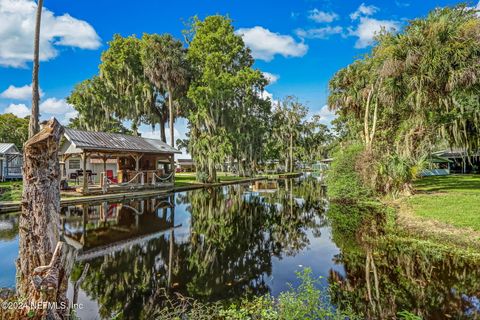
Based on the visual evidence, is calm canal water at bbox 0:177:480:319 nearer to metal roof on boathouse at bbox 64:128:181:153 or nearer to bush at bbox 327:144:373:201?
bush at bbox 327:144:373:201

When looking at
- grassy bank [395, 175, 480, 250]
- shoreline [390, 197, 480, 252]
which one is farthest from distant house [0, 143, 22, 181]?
grassy bank [395, 175, 480, 250]

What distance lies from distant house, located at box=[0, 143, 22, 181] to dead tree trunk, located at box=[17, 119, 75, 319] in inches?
1088

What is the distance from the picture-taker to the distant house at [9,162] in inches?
981

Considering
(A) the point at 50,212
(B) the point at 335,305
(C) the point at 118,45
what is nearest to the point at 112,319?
(A) the point at 50,212

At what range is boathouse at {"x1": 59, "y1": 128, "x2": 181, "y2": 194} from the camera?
1780cm

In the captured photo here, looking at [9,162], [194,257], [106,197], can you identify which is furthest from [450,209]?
[9,162]

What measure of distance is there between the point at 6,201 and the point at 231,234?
37.5 feet

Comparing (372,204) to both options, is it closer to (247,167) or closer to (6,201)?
(6,201)

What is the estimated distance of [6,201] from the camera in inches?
533

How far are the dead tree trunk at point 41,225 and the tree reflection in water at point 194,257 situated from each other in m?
1.64

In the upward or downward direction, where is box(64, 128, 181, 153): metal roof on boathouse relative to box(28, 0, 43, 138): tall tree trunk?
downward

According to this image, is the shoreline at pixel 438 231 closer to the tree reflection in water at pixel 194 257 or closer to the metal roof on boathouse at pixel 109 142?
the tree reflection in water at pixel 194 257

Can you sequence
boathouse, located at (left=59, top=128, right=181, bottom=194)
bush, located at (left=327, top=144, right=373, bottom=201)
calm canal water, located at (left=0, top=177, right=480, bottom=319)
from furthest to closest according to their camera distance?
boathouse, located at (left=59, top=128, right=181, bottom=194), bush, located at (left=327, top=144, right=373, bottom=201), calm canal water, located at (left=0, top=177, right=480, bottom=319)

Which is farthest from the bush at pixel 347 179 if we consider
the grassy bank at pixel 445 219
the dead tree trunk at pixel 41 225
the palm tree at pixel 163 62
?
the palm tree at pixel 163 62
